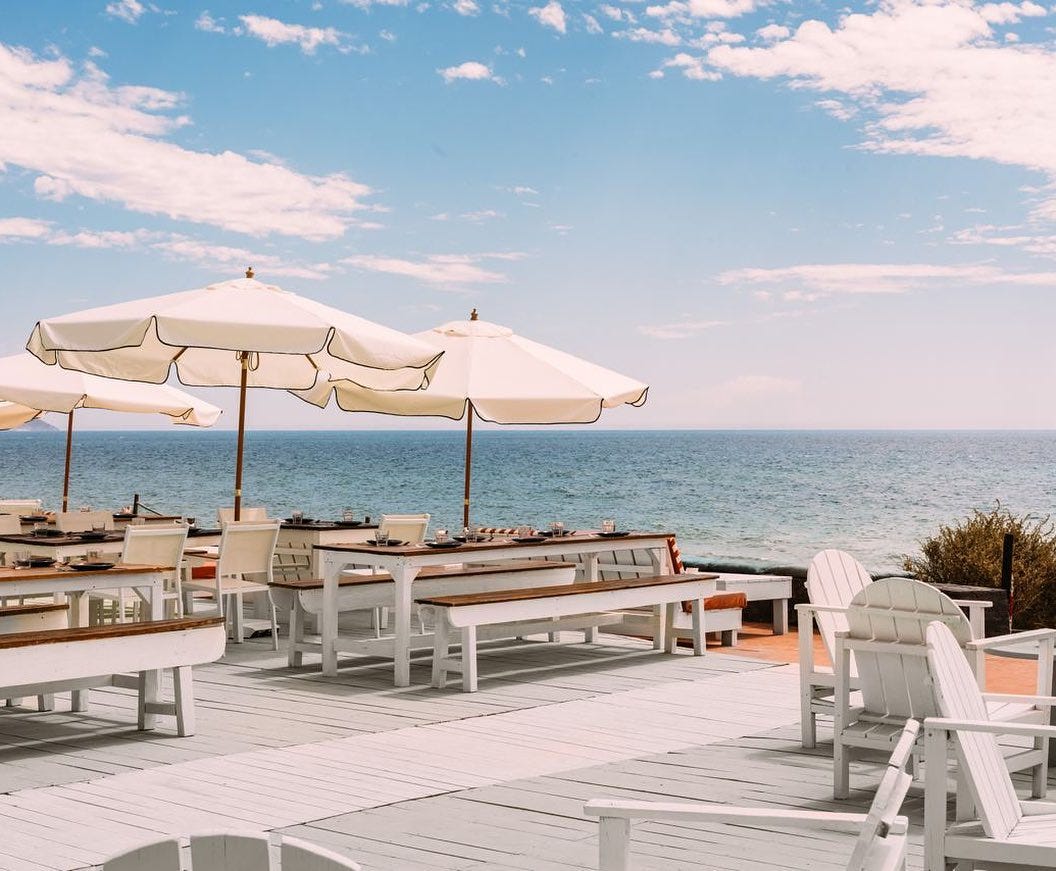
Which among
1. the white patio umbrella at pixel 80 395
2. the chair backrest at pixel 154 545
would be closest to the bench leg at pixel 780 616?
the chair backrest at pixel 154 545

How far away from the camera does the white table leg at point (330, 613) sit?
331 inches

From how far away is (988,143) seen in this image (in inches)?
2261

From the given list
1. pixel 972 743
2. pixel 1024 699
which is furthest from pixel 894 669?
pixel 972 743

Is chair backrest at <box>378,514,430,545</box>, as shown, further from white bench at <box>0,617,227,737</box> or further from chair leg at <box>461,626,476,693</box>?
white bench at <box>0,617,227,737</box>

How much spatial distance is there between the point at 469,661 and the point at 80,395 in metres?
5.82

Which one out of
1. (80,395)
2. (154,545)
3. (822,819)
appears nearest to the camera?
(822,819)

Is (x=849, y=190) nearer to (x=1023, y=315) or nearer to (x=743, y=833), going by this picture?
(x=1023, y=315)

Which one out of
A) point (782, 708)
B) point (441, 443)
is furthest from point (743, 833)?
point (441, 443)

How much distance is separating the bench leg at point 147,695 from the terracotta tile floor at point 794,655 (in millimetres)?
4551

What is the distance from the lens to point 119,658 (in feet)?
20.3

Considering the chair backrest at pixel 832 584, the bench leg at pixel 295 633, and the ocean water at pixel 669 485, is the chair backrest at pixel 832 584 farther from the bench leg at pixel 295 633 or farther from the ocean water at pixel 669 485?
the ocean water at pixel 669 485

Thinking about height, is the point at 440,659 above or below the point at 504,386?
below

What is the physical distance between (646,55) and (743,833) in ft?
187

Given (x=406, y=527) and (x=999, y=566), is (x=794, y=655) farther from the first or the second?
(x=999, y=566)
